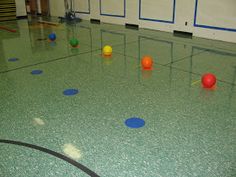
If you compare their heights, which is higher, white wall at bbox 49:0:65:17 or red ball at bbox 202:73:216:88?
white wall at bbox 49:0:65:17

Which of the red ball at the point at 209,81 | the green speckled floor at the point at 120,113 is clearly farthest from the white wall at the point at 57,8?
the red ball at the point at 209,81

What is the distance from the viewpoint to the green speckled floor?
1.71 metres

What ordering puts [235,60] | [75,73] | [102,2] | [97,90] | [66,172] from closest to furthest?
[66,172], [97,90], [75,73], [235,60], [102,2]

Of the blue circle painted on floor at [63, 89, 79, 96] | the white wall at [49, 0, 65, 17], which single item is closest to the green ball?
the blue circle painted on floor at [63, 89, 79, 96]

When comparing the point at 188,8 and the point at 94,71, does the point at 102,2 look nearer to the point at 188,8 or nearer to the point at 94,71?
the point at 188,8

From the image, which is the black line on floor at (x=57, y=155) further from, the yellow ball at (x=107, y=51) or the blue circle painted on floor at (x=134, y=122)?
the yellow ball at (x=107, y=51)

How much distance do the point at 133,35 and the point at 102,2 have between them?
2.42 meters

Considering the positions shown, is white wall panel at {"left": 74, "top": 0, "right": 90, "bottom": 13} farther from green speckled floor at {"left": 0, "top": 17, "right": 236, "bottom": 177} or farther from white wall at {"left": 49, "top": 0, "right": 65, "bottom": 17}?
green speckled floor at {"left": 0, "top": 17, "right": 236, "bottom": 177}

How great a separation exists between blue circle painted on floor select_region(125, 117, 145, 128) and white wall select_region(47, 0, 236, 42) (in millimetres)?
3639

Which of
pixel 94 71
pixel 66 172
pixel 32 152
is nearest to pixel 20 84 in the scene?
pixel 94 71

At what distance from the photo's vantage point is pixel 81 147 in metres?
1.89

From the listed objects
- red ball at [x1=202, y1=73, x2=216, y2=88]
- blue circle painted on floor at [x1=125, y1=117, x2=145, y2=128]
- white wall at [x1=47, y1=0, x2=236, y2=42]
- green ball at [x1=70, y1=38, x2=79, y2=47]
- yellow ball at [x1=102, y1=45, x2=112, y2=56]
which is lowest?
blue circle painted on floor at [x1=125, y1=117, x2=145, y2=128]

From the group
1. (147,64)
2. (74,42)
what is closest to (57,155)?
(147,64)

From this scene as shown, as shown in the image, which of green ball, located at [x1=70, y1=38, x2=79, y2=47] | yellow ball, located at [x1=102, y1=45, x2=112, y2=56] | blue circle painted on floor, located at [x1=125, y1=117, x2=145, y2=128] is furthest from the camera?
green ball, located at [x1=70, y1=38, x2=79, y2=47]
